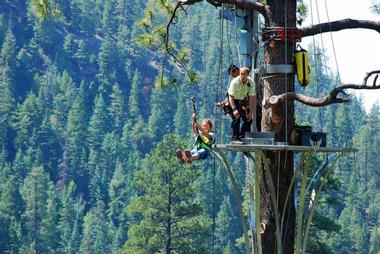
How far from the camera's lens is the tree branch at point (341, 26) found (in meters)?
12.4

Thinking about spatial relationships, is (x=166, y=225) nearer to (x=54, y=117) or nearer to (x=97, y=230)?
(x=97, y=230)

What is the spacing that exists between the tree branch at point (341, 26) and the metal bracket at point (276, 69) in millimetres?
460

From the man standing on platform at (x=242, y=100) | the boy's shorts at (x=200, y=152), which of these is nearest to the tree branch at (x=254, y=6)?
the man standing on platform at (x=242, y=100)

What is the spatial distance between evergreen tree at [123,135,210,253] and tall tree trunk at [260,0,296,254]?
5230 cm

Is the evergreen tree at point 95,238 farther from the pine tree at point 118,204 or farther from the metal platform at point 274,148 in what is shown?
the metal platform at point 274,148

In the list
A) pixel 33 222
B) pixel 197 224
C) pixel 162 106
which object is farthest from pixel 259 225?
pixel 162 106

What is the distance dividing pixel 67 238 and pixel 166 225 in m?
66.7

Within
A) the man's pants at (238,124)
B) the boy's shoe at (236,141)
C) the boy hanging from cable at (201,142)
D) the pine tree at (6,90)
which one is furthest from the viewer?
the pine tree at (6,90)

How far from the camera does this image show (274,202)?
39.3 feet

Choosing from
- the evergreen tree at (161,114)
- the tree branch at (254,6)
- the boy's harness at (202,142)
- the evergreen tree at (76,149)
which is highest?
the evergreen tree at (161,114)

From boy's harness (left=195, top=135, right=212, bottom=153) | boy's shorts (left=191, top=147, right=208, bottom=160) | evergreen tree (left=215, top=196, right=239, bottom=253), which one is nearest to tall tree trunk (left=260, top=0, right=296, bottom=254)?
boy's harness (left=195, top=135, right=212, bottom=153)

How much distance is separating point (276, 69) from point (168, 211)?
181 ft

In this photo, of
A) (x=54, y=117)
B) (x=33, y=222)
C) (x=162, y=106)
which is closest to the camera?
(x=33, y=222)

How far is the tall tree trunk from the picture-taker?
1216 centimetres
